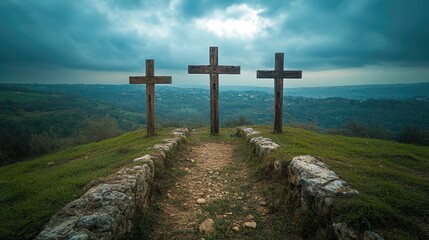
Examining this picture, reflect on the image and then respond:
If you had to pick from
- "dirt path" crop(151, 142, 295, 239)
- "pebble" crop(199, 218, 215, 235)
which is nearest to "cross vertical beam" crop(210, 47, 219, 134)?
"dirt path" crop(151, 142, 295, 239)

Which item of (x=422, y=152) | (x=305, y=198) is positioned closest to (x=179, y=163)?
(x=305, y=198)

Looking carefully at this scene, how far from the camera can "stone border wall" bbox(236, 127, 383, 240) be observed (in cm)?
331

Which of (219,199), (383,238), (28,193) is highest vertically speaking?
(383,238)

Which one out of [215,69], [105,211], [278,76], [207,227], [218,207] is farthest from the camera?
[215,69]

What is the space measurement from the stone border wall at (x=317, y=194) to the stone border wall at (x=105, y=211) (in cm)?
307

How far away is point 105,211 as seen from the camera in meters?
3.61

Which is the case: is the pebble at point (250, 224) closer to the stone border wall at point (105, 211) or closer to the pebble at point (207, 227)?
the pebble at point (207, 227)

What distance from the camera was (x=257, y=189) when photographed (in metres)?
6.07

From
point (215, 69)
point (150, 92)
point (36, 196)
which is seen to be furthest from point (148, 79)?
point (36, 196)

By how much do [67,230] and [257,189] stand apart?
429 centimetres

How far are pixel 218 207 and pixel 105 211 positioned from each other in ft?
8.06

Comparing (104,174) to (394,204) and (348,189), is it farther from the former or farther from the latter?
(394,204)

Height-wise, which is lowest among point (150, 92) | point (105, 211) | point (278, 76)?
point (105, 211)

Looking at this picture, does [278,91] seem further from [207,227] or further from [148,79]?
[207,227]
